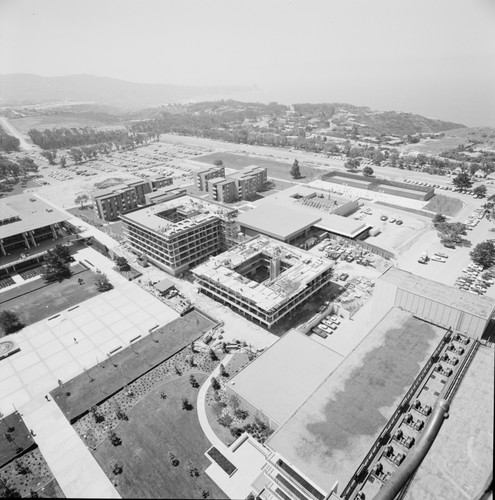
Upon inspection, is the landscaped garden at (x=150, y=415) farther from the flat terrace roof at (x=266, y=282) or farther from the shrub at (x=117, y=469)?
the flat terrace roof at (x=266, y=282)

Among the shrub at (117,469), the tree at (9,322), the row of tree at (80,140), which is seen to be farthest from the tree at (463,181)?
the row of tree at (80,140)

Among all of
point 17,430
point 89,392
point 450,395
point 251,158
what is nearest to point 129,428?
point 89,392

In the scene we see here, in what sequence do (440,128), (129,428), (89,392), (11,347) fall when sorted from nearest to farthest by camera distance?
(129,428)
(89,392)
(11,347)
(440,128)

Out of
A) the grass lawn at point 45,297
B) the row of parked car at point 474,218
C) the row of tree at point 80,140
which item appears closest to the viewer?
the grass lawn at point 45,297

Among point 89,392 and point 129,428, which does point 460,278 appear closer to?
point 129,428

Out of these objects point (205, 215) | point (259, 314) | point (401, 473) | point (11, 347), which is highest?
point (401, 473)

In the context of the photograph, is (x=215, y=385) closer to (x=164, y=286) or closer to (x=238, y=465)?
(x=238, y=465)
